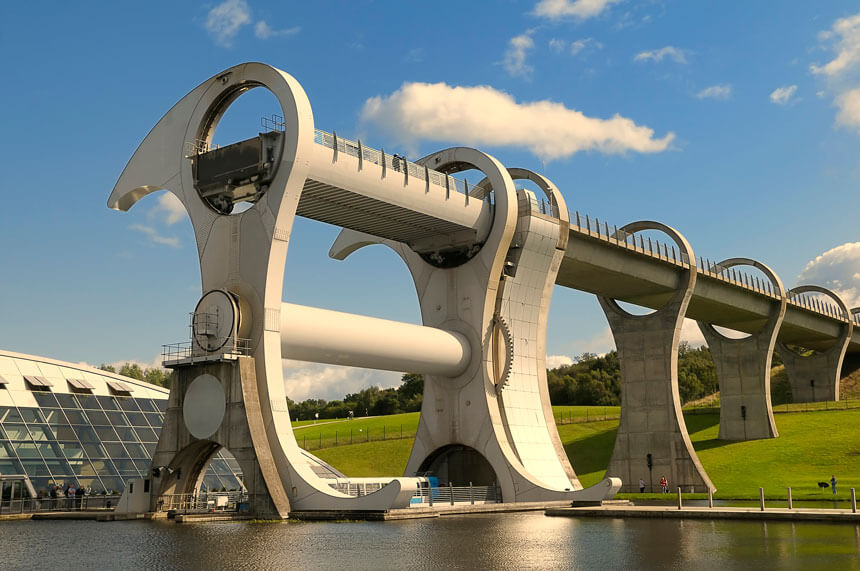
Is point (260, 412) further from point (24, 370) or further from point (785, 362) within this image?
point (785, 362)

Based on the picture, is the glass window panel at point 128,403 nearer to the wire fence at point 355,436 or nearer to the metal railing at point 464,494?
the metal railing at point 464,494

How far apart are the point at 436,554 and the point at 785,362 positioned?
8169 cm

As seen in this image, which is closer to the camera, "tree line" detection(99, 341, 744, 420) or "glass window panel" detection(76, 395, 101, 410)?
"glass window panel" detection(76, 395, 101, 410)

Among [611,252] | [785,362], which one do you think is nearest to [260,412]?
[611,252]

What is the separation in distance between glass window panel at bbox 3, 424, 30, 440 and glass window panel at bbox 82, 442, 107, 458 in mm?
2560

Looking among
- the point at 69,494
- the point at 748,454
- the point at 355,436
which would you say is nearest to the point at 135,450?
the point at 69,494

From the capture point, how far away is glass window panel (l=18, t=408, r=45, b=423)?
39091mm

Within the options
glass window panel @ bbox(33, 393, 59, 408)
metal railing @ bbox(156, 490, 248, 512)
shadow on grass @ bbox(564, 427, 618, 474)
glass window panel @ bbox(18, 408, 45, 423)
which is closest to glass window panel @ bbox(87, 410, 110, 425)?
glass window panel @ bbox(33, 393, 59, 408)

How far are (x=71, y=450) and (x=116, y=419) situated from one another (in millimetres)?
4255

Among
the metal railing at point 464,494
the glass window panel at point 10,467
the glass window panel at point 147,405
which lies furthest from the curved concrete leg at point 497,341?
the glass window panel at point 10,467

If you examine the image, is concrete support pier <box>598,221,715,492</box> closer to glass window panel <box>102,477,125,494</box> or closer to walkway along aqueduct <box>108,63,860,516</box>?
walkway along aqueduct <box>108,63,860,516</box>

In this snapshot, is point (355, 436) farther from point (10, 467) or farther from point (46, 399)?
point (10, 467)

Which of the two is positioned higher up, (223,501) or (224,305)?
(224,305)

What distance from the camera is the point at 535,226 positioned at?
43031mm
